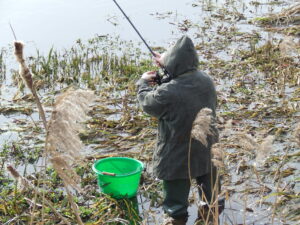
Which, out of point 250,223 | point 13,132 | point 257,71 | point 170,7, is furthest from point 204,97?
point 170,7

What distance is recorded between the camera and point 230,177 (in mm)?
4863

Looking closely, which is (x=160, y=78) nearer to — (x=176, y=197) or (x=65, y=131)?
(x=176, y=197)

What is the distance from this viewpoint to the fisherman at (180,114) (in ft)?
12.3

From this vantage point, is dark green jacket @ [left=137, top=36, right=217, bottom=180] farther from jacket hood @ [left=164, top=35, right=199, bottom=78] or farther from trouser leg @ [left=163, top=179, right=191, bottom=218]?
trouser leg @ [left=163, top=179, right=191, bottom=218]

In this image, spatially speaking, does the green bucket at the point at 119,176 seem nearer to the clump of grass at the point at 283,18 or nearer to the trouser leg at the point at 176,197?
the trouser leg at the point at 176,197

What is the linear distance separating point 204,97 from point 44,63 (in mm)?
4769

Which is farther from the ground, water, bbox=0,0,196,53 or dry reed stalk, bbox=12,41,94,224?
dry reed stalk, bbox=12,41,94,224

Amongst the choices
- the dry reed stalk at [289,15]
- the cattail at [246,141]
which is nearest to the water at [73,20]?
the dry reed stalk at [289,15]

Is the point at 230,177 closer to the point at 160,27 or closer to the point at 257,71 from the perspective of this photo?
the point at 257,71

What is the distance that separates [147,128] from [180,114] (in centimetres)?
234

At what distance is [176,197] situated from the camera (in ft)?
13.4

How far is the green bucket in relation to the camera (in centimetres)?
438

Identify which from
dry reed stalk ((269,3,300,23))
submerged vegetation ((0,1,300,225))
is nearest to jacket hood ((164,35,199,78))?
submerged vegetation ((0,1,300,225))

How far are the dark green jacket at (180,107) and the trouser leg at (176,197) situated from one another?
0.39ft
